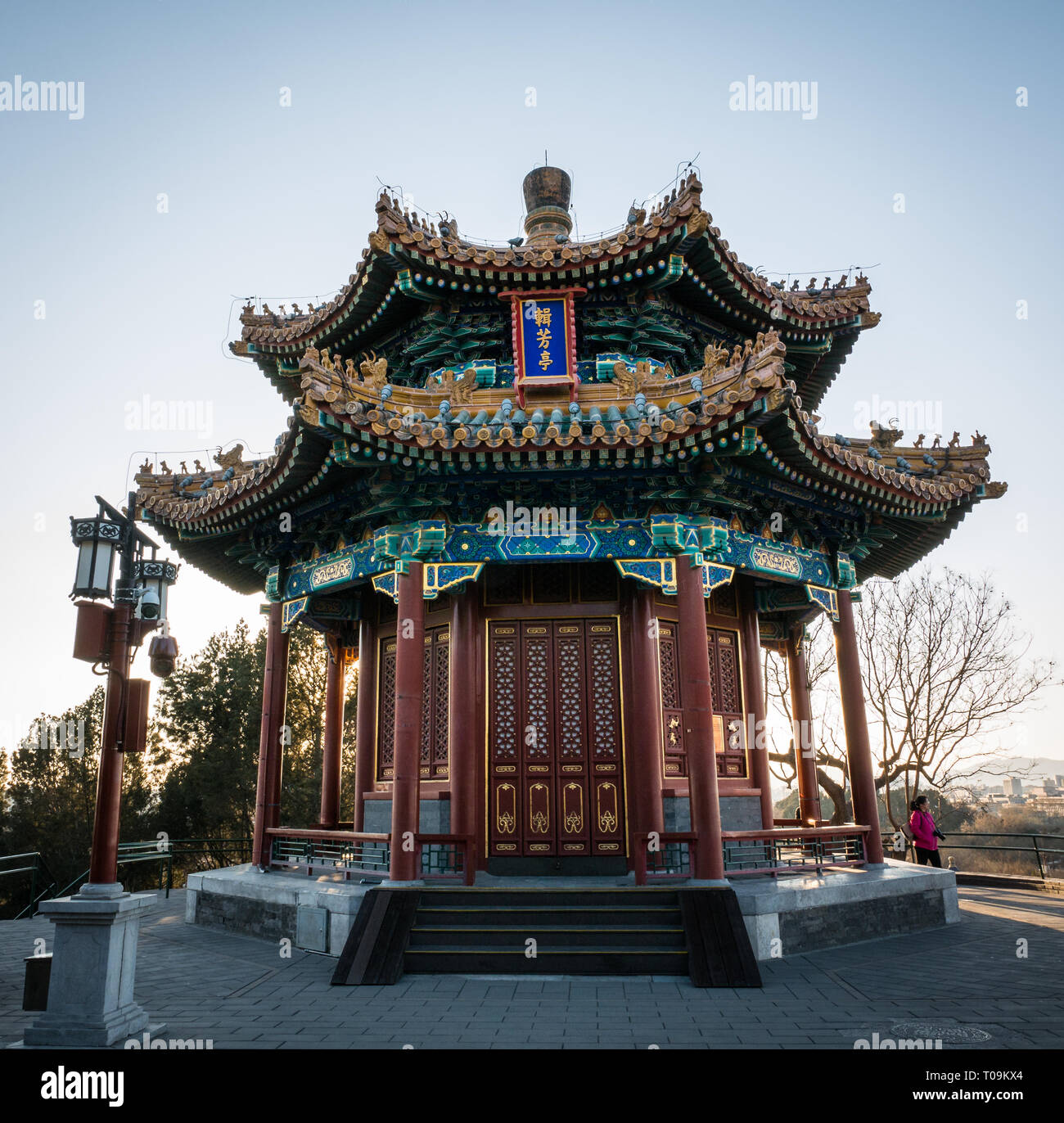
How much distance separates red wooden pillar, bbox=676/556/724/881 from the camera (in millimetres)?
9508

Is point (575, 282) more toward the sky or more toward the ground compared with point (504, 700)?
more toward the sky

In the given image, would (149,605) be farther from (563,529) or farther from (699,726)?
(699,726)

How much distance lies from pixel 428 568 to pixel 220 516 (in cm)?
354

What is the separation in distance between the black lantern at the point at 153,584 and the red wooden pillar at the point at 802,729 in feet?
37.5

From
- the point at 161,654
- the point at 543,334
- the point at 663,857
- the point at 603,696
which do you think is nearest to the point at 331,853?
the point at 603,696

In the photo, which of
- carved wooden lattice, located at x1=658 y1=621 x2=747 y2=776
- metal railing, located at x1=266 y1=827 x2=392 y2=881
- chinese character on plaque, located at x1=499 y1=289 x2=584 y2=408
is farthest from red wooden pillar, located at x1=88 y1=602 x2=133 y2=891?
carved wooden lattice, located at x1=658 y1=621 x2=747 y2=776

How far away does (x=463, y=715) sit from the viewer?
11102mm

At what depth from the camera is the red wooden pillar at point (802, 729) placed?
49.7 ft

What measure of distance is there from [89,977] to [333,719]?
9142 millimetres

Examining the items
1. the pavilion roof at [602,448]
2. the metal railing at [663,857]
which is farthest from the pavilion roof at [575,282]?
the metal railing at [663,857]

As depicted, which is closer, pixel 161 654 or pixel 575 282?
pixel 161 654

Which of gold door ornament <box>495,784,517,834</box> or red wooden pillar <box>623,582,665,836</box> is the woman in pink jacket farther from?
gold door ornament <box>495,784,517,834</box>
